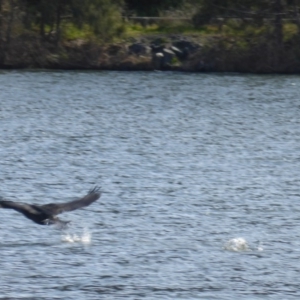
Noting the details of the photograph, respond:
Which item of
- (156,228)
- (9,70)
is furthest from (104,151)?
(9,70)

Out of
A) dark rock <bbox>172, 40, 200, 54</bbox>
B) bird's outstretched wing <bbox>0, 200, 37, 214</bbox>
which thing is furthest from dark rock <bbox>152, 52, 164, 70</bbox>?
bird's outstretched wing <bbox>0, 200, 37, 214</bbox>

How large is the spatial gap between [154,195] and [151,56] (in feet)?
103

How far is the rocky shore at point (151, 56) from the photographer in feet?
152

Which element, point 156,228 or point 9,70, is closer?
point 156,228

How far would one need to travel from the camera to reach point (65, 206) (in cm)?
1199

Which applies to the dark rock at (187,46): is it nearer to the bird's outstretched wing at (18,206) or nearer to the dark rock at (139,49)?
the dark rock at (139,49)

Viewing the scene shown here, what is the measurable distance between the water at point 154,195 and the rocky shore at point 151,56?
13.0 m

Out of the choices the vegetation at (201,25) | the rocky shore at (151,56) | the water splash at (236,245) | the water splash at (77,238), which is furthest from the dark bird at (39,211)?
the vegetation at (201,25)

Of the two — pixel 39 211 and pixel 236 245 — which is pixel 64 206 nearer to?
pixel 39 211

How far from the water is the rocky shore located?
513 inches

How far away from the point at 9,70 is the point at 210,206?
102 ft

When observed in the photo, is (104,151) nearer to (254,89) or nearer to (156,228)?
(156,228)

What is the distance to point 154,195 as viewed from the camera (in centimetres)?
1617

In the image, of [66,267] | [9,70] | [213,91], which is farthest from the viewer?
[9,70]
